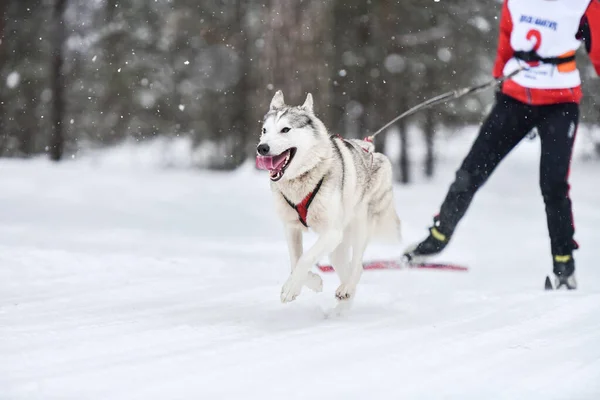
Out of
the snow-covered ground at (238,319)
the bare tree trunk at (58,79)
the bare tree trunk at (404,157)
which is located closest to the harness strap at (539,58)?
the snow-covered ground at (238,319)

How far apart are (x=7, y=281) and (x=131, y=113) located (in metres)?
13.3

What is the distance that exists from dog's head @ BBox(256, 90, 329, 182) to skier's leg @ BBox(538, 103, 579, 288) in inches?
59.9

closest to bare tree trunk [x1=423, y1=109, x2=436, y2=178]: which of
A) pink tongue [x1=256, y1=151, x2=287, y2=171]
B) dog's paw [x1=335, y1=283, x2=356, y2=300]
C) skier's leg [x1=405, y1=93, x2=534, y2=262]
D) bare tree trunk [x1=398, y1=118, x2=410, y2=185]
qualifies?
bare tree trunk [x1=398, y1=118, x2=410, y2=185]

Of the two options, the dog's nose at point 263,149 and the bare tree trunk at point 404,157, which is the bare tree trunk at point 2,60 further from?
the dog's nose at point 263,149

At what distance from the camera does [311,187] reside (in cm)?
297

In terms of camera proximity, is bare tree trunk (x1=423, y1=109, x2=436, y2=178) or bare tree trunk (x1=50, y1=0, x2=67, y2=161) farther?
bare tree trunk (x1=423, y1=109, x2=436, y2=178)

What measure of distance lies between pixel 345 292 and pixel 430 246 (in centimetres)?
118

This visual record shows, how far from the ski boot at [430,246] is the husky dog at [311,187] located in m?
0.88

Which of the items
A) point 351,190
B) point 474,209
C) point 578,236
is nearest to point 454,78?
point 474,209

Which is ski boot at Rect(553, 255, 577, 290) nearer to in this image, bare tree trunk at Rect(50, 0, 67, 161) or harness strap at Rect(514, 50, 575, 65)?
harness strap at Rect(514, 50, 575, 65)

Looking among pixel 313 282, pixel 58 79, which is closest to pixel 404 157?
pixel 58 79

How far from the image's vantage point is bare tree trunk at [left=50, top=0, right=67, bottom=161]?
13.7 metres

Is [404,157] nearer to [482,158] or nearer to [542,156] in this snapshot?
[482,158]

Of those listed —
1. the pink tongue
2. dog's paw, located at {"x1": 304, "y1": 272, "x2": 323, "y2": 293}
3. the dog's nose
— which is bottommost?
dog's paw, located at {"x1": 304, "y1": 272, "x2": 323, "y2": 293}
